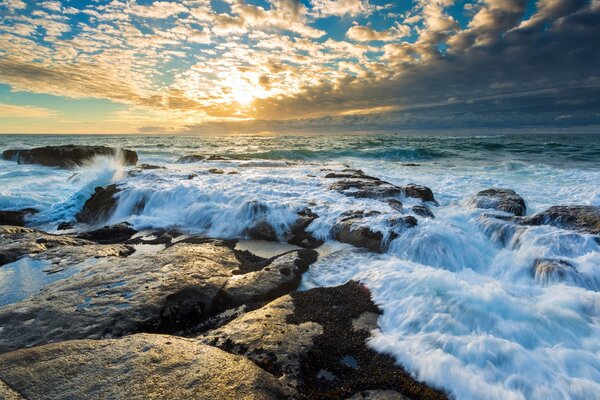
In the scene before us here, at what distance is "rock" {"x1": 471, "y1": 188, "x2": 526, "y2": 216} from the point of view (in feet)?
29.0

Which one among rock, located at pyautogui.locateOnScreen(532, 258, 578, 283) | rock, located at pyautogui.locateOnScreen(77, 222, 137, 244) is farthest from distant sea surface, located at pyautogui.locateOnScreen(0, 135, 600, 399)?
rock, located at pyautogui.locateOnScreen(77, 222, 137, 244)

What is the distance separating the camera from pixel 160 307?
4.03 m

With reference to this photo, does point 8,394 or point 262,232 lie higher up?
point 8,394

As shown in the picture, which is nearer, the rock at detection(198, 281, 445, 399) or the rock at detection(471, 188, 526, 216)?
the rock at detection(198, 281, 445, 399)

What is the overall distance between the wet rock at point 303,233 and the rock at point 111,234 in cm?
407

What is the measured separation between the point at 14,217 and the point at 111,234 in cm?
430

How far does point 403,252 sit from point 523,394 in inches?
138

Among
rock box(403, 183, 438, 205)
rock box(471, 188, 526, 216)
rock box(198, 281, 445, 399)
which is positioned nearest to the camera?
rock box(198, 281, 445, 399)

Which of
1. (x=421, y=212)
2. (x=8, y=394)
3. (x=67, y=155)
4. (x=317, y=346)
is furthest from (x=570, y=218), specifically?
(x=67, y=155)

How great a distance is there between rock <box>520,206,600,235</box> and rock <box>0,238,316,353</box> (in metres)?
5.96

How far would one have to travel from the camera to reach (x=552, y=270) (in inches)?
218

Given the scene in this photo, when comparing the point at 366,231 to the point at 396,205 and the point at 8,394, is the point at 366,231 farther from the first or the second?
the point at 8,394

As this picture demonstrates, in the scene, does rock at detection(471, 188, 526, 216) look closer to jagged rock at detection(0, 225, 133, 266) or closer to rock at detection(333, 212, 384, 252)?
rock at detection(333, 212, 384, 252)

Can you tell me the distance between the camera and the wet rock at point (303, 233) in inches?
285
